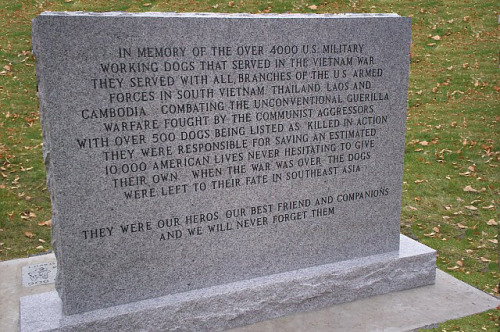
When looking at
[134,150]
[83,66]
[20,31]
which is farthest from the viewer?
[20,31]

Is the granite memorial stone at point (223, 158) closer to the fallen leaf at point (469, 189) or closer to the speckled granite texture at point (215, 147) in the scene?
the speckled granite texture at point (215, 147)

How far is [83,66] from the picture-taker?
379 centimetres

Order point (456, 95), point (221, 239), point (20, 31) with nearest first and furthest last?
point (221, 239), point (456, 95), point (20, 31)

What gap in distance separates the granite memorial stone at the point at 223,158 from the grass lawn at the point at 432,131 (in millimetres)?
1318

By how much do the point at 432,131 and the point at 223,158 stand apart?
6404 mm

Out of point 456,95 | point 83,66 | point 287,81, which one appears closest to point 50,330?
point 83,66

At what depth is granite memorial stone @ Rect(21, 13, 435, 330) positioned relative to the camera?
3879mm

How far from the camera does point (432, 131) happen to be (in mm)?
9562

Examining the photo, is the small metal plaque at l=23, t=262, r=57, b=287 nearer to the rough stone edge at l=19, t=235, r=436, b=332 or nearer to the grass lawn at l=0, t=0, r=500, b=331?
the grass lawn at l=0, t=0, r=500, b=331

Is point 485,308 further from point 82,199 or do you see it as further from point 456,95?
point 456,95

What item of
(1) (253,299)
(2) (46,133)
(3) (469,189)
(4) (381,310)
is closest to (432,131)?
(3) (469,189)

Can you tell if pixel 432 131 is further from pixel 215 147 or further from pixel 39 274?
pixel 39 274

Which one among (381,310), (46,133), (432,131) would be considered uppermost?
(46,133)

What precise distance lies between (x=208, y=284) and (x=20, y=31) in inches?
399
